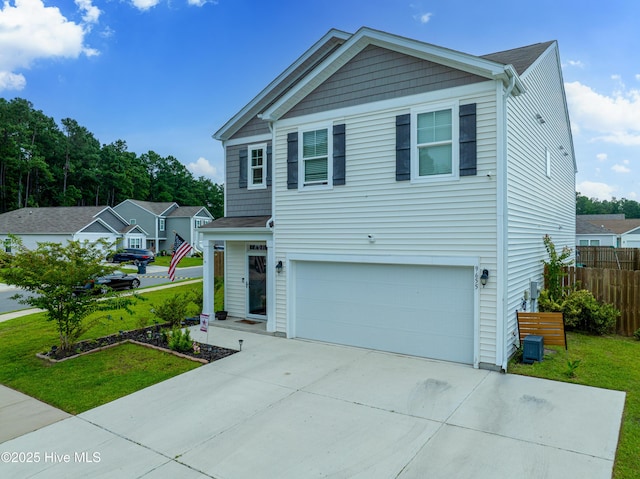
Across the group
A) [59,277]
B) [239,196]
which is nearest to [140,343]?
[59,277]

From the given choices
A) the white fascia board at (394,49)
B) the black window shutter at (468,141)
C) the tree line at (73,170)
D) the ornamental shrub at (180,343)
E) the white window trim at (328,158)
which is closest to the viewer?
the white fascia board at (394,49)

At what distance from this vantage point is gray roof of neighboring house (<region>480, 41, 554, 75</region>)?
915 centimetres

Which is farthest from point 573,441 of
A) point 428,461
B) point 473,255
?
point 473,255

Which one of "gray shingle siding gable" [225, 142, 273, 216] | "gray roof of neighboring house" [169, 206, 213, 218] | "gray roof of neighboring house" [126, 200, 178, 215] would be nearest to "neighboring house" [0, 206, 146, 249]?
"gray roof of neighboring house" [126, 200, 178, 215]

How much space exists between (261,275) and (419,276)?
17.4ft

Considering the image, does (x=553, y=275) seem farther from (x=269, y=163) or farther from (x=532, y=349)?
(x=269, y=163)

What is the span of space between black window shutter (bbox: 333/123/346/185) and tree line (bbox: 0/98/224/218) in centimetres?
5678

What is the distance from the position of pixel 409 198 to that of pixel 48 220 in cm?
4008

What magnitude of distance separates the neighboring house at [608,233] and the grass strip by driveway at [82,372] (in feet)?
128

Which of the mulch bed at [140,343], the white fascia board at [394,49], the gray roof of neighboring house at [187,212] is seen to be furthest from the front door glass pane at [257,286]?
the gray roof of neighboring house at [187,212]

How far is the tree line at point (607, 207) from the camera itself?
248 feet

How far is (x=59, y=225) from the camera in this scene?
119ft

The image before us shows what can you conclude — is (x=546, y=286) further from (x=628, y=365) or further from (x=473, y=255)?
(x=473, y=255)

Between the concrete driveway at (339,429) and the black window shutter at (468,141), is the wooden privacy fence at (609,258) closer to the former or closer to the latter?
the black window shutter at (468,141)
